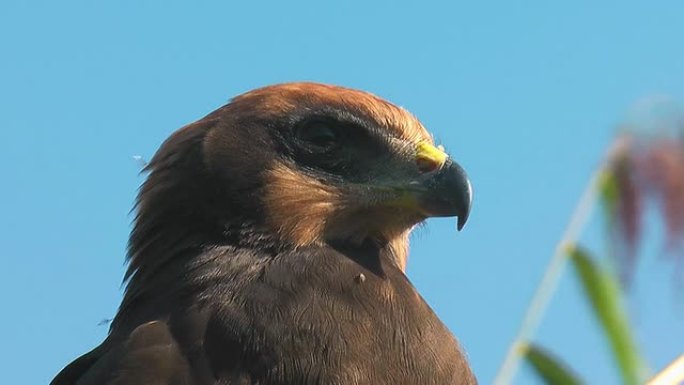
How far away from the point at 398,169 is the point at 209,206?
2.07 feet

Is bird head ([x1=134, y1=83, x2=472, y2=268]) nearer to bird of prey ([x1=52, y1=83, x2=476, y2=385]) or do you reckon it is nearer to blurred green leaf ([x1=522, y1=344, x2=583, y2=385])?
bird of prey ([x1=52, y1=83, x2=476, y2=385])

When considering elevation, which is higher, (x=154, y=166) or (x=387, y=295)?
(x=154, y=166)

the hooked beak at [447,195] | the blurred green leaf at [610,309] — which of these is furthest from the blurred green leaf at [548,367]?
the hooked beak at [447,195]

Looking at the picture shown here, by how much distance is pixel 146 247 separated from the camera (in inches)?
109

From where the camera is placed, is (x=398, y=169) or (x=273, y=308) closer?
(x=273, y=308)

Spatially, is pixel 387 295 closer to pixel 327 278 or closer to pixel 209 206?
pixel 327 278

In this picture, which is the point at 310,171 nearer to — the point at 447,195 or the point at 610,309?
the point at 447,195

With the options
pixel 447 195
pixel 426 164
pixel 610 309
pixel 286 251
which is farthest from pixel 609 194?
pixel 286 251

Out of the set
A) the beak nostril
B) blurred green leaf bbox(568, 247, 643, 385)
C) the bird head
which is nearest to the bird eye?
the bird head

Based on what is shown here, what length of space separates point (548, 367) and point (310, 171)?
1028mm

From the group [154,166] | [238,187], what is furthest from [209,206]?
[154,166]

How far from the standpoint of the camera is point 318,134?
2908mm

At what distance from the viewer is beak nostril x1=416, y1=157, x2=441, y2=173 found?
2.86 m

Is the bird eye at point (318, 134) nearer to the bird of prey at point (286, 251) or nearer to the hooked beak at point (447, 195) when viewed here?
the bird of prey at point (286, 251)
